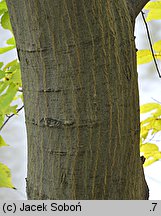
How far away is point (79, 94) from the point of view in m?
0.27

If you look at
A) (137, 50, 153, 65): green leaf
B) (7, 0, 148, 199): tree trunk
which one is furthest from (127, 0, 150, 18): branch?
(137, 50, 153, 65): green leaf

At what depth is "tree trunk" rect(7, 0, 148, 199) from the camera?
264 millimetres

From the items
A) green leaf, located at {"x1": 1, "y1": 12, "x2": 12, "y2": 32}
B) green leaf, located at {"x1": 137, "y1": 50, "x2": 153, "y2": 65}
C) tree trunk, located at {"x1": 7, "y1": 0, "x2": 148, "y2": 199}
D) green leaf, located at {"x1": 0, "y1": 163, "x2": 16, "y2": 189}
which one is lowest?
green leaf, located at {"x1": 0, "y1": 163, "x2": 16, "y2": 189}

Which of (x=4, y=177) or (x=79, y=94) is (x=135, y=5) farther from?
(x=4, y=177)

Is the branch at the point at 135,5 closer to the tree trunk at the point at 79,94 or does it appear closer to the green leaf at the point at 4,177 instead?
the tree trunk at the point at 79,94

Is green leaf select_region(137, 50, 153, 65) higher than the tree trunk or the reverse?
higher

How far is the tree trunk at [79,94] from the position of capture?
0.87 ft

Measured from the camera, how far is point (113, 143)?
0.92 ft

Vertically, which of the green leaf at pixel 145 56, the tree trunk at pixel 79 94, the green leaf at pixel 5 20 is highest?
the green leaf at pixel 5 20

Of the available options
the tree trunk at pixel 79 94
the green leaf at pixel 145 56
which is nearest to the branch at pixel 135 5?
the tree trunk at pixel 79 94

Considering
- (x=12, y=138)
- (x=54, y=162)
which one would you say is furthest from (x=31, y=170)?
(x=12, y=138)

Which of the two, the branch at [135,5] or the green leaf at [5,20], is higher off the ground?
the green leaf at [5,20]

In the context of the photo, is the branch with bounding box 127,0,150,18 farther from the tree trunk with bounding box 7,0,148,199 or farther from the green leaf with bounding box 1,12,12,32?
the green leaf with bounding box 1,12,12,32

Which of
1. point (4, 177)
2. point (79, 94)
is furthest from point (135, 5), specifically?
point (4, 177)
